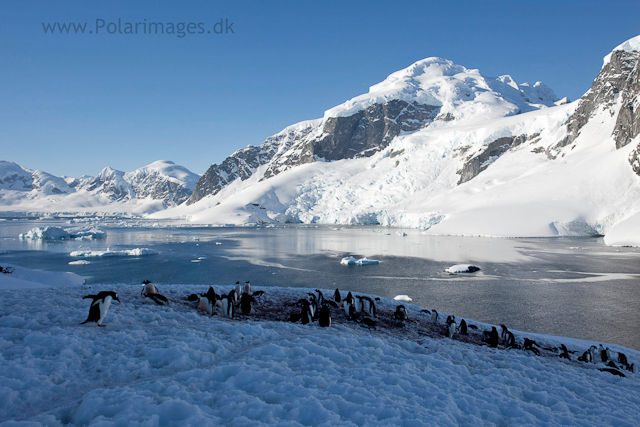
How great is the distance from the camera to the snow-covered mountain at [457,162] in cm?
4884

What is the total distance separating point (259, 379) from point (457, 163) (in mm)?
89949

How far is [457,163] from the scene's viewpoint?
85812mm

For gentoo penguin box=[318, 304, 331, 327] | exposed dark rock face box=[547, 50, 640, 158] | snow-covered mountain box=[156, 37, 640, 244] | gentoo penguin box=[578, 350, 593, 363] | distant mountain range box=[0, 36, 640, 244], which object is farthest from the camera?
exposed dark rock face box=[547, 50, 640, 158]

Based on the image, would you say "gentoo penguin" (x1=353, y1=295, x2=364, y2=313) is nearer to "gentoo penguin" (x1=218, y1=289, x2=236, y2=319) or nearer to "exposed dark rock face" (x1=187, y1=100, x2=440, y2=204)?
"gentoo penguin" (x1=218, y1=289, x2=236, y2=319)

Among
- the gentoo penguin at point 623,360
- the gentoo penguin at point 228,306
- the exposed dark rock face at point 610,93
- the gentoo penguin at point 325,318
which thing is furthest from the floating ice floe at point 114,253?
the exposed dark rock face at point 610,93

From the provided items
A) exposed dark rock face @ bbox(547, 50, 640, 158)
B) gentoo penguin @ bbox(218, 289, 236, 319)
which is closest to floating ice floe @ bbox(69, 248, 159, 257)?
gentoo penguin @ bbox(218, 289, 236, 319)

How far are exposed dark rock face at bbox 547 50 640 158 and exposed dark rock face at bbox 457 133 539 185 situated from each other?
36.8 feet

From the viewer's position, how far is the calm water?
45.1 ft

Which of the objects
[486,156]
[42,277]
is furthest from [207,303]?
[486,156]

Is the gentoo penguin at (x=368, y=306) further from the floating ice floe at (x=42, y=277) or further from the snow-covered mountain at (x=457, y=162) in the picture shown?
the snow-covered mountain at (x=457, y=162)

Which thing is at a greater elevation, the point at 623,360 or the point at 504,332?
the point at 504,332

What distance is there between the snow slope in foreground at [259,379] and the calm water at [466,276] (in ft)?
25.4

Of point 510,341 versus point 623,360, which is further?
point 510,341

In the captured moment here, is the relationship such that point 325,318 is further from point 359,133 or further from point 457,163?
point 359,133
